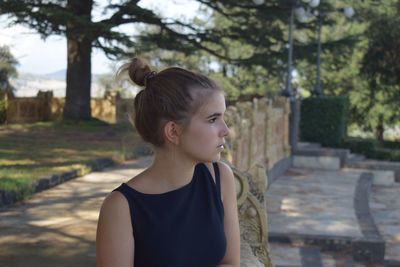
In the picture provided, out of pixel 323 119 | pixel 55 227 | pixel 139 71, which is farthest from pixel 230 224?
pixel 323 119

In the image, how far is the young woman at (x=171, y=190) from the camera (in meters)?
1.89

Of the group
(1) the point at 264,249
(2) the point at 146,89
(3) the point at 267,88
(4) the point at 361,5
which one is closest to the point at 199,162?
(2) the point at 146,89

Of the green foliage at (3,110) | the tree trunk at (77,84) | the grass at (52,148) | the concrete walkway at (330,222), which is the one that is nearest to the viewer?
the concrete walkway at (330,222)

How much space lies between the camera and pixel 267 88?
123 feet

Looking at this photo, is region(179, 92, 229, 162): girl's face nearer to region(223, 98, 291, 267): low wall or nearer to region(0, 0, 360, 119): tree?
region(223, 98, 291, 267): low wall

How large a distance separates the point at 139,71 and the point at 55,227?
14.6 feet

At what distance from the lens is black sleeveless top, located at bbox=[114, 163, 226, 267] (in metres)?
1.92

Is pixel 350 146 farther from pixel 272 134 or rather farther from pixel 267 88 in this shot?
pixel 267 88

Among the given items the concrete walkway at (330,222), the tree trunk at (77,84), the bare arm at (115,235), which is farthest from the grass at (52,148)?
the bare arm at (115,235)

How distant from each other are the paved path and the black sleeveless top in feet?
9.86

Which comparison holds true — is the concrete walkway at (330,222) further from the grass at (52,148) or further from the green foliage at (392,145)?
the green foliage at (392,145)

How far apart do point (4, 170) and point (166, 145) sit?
768 centimetres

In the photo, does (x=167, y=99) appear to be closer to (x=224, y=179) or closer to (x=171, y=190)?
(x=171, y=190)

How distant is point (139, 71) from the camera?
209 cm
